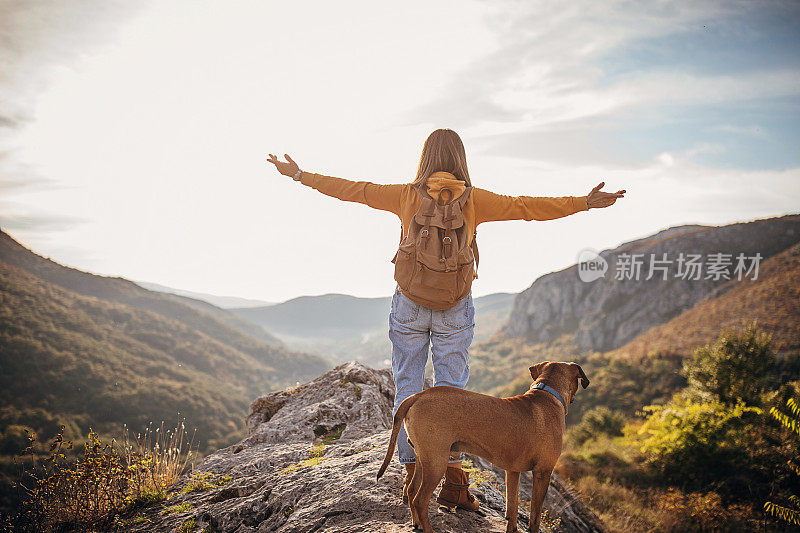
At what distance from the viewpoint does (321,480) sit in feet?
14.0

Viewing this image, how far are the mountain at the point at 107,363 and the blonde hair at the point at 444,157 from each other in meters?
29.1

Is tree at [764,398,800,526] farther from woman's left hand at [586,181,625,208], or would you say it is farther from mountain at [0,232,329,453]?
mountain at [0,232,329,453]

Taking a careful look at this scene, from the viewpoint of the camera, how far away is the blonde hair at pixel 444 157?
3441 millimetres

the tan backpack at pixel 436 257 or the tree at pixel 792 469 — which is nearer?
the tan backpack at pixel 436 257

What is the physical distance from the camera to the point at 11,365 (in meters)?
60.5

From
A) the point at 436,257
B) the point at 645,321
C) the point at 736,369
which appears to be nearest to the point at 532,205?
the point at 436,257

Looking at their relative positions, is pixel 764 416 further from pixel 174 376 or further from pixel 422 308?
pixel 174 376

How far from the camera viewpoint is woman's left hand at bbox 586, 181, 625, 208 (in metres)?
3.82

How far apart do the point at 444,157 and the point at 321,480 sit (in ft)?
11.5

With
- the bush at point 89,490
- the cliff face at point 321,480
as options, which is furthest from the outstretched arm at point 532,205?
the bush at point 89,490

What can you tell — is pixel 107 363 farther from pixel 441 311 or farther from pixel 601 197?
pixel 601 197

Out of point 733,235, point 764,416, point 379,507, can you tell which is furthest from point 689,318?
point 379,507

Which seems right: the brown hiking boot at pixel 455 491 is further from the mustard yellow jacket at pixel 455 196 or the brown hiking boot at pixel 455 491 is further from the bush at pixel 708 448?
the bush at pixel 708 448

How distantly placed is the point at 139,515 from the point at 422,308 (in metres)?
4.38
